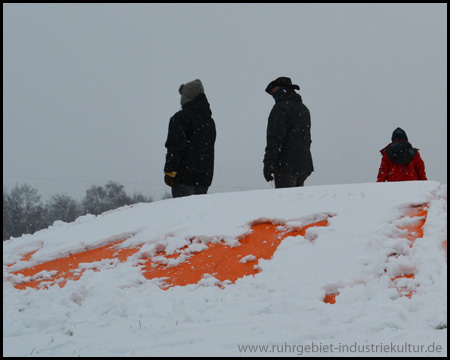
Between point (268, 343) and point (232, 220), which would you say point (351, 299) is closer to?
point (268, 343)

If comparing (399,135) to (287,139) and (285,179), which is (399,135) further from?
(285,179)

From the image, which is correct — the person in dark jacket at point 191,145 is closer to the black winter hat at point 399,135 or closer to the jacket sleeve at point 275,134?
the jacket sleeve at point 275,134

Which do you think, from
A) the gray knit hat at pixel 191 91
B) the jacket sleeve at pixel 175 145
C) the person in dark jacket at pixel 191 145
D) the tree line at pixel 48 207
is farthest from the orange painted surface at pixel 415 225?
the tree line at pixel 48 207

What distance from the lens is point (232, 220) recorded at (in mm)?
4406

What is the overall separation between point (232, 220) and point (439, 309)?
A: 2.13 metres

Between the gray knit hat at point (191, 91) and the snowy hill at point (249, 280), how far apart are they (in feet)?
4.54

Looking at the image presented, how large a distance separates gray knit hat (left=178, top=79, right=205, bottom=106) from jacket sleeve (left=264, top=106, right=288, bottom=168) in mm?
975

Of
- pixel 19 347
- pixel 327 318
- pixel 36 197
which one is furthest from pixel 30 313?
pixel 36 197

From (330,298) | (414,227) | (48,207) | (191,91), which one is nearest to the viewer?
(330,298)

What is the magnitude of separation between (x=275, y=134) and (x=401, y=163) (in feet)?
6.01

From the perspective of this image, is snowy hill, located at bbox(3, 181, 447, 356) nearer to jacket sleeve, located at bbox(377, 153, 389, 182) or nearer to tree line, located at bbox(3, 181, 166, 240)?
jacket sleeve, located at bbox(377, 153, 389, 182)

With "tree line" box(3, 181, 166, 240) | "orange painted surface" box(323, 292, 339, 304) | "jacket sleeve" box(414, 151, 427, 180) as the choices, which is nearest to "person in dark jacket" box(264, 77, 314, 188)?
"jacket sleeve" box(414, 151, 427, 180)

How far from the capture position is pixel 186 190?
19.0 feet

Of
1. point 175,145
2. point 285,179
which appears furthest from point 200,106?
point 285,179
